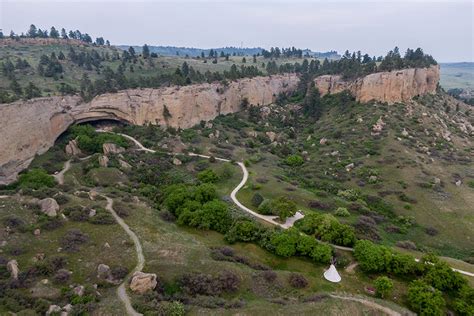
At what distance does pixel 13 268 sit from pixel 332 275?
34591 millimetres

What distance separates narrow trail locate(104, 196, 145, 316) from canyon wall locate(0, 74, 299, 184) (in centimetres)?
2568

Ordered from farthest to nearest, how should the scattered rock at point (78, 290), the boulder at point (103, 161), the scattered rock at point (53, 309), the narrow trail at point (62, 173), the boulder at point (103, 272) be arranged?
1. the boulder at point (103, 161)
2. the narrow trail at point (62, 173)
3. the boulder at point (103, 272)
4. the scattered rock at point (78, 290)
5. the scattered rock at point (53, 309)

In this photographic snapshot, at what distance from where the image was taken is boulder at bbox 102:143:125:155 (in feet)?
262

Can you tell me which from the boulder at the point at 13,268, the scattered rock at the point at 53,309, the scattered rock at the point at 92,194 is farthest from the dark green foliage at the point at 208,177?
the scattered rock at the point at 53,309

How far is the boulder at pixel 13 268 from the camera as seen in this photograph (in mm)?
36169

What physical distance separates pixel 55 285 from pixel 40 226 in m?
11.7

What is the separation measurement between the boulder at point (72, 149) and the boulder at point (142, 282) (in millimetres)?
52139

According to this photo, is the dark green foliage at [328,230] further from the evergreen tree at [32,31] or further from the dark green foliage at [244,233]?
the evergreen tree at [32,31]

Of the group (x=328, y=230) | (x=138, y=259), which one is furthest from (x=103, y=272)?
(x=328, y=230)

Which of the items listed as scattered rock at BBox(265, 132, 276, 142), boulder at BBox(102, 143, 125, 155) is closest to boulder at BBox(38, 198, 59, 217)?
boulder at BBox(102, 143, 125, 155)

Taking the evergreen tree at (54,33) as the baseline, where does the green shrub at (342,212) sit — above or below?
below

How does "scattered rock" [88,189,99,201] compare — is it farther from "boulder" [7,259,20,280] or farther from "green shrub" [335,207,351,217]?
"green shrub" [335,207,351,217]

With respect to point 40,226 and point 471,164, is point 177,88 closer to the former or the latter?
point 40,226

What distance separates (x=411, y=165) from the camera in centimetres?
7775
